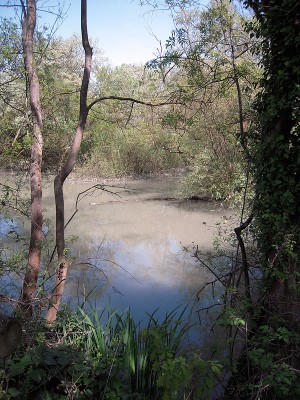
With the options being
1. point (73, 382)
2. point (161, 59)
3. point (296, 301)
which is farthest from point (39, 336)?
point (161, 59)

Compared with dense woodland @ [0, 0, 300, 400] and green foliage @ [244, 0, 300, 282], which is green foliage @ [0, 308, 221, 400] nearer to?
dense woodland @ [0, 0, 300, 400]

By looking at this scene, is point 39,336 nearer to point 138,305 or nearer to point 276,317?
point 276,317

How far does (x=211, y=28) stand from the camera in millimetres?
5324

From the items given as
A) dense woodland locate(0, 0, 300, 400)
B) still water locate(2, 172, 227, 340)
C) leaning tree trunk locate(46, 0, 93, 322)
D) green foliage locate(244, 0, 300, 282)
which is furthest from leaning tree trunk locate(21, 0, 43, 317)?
green foliage locate(244, 0, 300, 282)

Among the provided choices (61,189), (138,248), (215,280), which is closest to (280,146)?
(215,280)

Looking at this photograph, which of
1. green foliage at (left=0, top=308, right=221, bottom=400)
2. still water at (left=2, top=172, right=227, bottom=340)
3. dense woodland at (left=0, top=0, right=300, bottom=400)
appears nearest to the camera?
green foliage at (left=0, top=308, right=221, bottom=400)

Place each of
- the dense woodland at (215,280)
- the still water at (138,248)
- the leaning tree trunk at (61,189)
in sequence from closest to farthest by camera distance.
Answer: the dense woodland at (215,280) < the leaning tree trunk at (61,189) < the still water at (138,248)

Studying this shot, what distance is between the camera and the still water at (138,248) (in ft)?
19.8

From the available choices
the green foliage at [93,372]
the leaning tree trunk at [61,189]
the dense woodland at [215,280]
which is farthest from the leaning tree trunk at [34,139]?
the green foliage at [93,372]

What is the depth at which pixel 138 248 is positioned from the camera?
8836 millimetres

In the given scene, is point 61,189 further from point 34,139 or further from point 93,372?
point 93,372

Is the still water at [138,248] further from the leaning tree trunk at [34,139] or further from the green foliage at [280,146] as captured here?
the green foliage at [280,146]

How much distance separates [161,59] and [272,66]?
1.89 meters

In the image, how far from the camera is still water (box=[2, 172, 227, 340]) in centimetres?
602
